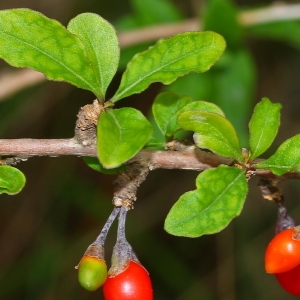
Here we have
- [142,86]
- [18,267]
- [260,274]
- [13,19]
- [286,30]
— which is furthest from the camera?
[260,274]

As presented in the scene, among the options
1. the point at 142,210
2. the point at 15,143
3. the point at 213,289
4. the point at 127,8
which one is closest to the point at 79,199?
the point at 142,210

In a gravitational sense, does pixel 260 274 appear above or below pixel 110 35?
below

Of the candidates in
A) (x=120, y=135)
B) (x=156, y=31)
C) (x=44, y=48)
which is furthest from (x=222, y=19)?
(x=120, y=135)

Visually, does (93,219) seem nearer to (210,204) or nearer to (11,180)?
(11,180)

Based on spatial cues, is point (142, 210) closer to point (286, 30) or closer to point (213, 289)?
point (213, 289)

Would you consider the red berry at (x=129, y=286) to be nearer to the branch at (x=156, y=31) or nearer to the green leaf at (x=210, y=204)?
the green leaf at (x=210, y=204)

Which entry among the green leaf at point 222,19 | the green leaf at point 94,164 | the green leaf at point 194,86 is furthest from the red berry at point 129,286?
the green leaf at point 222,19

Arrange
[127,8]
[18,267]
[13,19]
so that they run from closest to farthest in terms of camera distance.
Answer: [13,19] < [18,267] < [127,8]

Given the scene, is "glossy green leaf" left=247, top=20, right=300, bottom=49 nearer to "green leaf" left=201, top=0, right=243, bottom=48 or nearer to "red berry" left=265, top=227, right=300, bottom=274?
"green leaf" left=201, top=0, right=243, bottom=48
